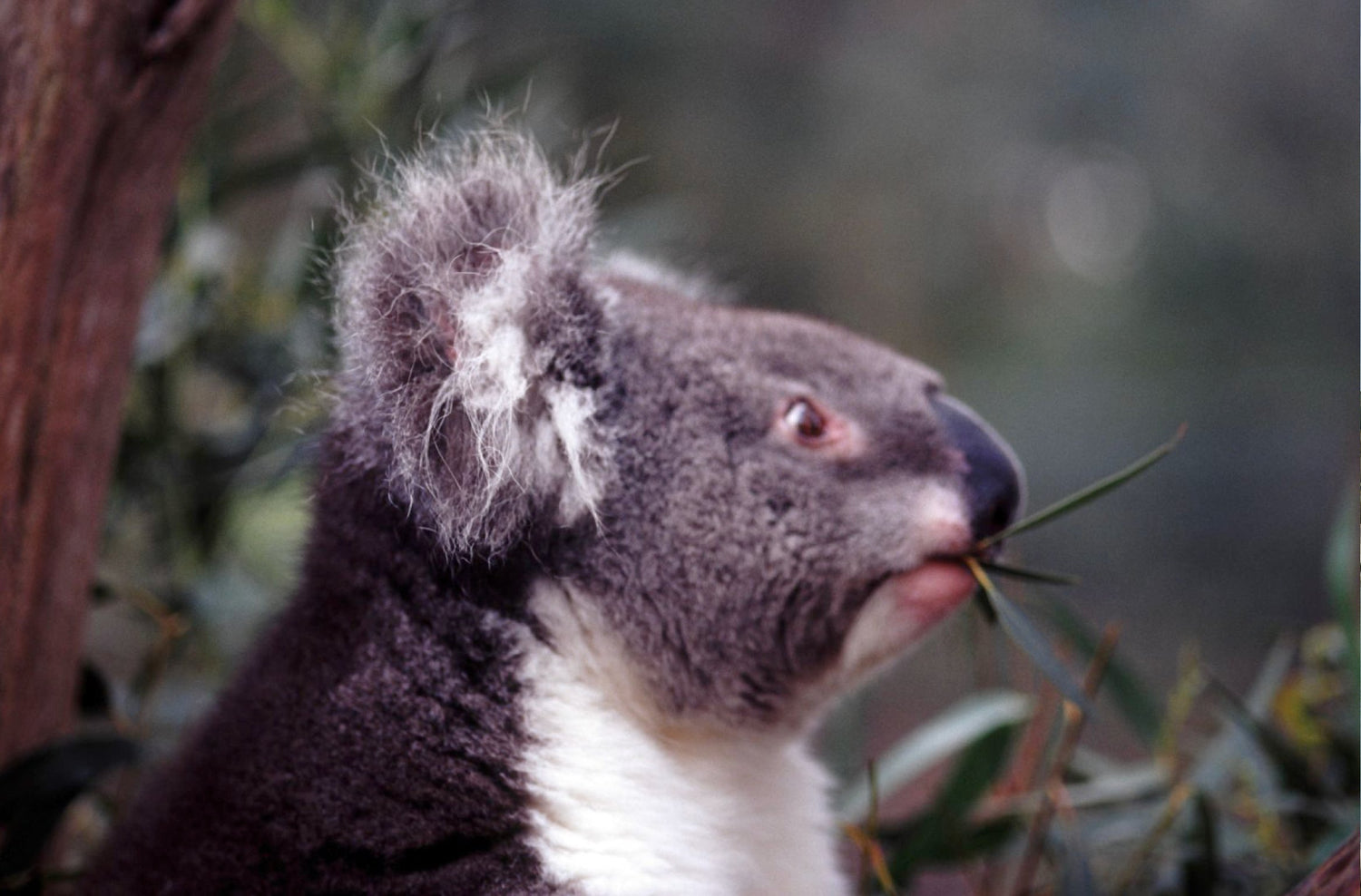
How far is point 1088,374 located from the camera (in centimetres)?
385

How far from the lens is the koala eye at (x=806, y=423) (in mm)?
1348

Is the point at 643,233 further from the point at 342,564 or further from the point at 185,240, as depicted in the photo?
the point at 342,564

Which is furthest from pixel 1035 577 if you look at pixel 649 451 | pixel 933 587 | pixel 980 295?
pixel 980 295

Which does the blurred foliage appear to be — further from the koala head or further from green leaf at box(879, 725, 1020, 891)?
the koala head

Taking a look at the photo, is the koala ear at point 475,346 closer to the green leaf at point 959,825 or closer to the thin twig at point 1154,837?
the green leaf at point 959,825

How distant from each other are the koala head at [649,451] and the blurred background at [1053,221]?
102cm

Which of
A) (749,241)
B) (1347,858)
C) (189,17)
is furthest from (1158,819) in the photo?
(749,241)

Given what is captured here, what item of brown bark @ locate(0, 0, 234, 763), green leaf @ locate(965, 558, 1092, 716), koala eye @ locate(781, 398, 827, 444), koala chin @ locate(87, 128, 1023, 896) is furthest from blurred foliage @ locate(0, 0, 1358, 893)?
koala eye @ locate(781, 398, 827, 444)

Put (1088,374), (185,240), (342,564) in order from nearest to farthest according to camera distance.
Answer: (342,564), (185,240), (1088,374)

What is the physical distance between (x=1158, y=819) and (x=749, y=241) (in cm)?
298

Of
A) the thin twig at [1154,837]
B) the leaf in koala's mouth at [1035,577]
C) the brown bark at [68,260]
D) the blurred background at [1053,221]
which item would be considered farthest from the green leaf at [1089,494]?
the blurred background at [1053,221]

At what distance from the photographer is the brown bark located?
1310mm

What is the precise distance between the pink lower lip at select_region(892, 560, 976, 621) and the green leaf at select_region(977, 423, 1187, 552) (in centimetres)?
4

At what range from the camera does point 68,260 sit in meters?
1.37
